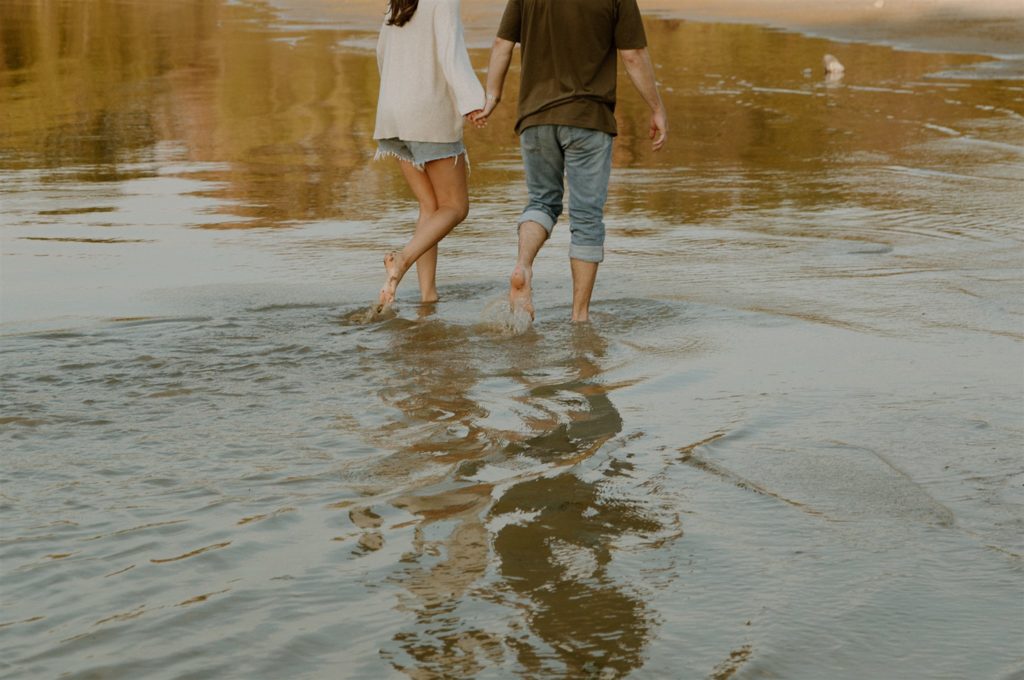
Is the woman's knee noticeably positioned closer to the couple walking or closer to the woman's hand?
the couple walking

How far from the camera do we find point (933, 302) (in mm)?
6559

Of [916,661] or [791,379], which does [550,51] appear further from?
[916,661]

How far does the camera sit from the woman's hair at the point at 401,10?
6344mm

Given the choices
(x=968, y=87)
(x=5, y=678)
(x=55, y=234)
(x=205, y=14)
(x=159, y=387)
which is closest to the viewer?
(x=5, y=678)

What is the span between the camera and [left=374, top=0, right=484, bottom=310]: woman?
637 centimetres

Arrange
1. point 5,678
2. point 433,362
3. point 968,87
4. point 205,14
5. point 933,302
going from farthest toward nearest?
point 205,14 < point 968,87 < point 933,302 < point 433,362 < point 5,678

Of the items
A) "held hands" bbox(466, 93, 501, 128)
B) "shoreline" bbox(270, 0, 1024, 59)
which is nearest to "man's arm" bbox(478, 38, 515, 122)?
"held hands" bbox(466, 93, 501, 128)

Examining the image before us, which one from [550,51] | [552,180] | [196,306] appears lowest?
[196,306]

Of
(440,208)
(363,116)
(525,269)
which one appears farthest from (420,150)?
(363,116)

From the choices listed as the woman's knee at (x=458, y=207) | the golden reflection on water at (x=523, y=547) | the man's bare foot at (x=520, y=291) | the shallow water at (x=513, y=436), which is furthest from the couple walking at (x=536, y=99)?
the golden reflection on water at (x=523, y=547)

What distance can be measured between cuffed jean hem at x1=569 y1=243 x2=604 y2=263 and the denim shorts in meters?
0.77

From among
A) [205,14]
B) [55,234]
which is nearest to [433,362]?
[55,234]

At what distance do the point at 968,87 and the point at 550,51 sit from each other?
11979 mm

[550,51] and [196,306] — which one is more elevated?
[550,51]
